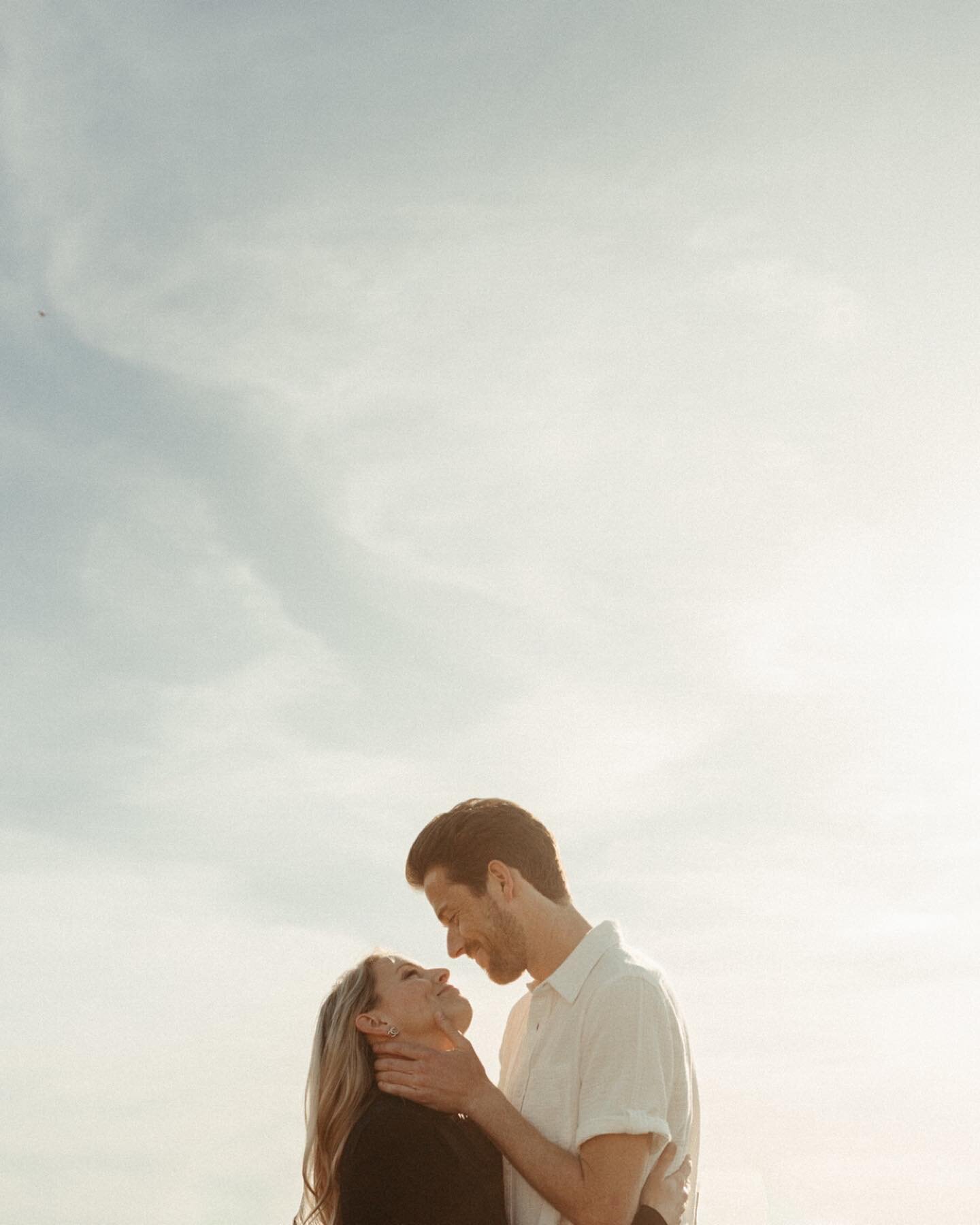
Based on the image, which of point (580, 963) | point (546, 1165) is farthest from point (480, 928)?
point (546, 1165)

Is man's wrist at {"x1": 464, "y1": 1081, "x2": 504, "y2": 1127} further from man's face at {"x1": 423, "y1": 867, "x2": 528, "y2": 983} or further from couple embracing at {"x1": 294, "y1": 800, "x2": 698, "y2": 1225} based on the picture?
man's face at {"x1": 423, "y1": 867, "x2": 528, "y2": 983}

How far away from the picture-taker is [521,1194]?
229 inches

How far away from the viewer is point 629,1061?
5578 millimetres

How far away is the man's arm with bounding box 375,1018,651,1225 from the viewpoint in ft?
17.6

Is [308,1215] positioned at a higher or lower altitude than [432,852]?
lower

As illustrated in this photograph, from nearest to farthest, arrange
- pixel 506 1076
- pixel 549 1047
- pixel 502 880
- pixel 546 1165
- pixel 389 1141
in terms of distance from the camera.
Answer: pixel 546 1165 < pixel 389 1141 < pixel 549 1047 < pixel 502 880 < pixel 506 1076

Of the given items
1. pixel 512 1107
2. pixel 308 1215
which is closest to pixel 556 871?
pixel 512 1107

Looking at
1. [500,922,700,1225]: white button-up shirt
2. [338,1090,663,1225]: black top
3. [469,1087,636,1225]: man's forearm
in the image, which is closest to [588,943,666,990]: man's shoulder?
[500,922,700,1225]: white button-up shirt

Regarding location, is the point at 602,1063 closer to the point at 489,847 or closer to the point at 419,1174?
the point at 419,1174

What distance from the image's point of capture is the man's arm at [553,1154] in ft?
17.6

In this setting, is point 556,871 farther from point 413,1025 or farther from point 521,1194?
point 521,1194

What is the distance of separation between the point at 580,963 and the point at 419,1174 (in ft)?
3.94

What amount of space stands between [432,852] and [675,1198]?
2.05 metres

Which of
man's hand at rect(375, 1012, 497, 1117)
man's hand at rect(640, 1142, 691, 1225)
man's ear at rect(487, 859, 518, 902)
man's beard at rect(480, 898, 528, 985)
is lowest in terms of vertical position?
man's hand at rect(640, 1142, 691, 1225)
